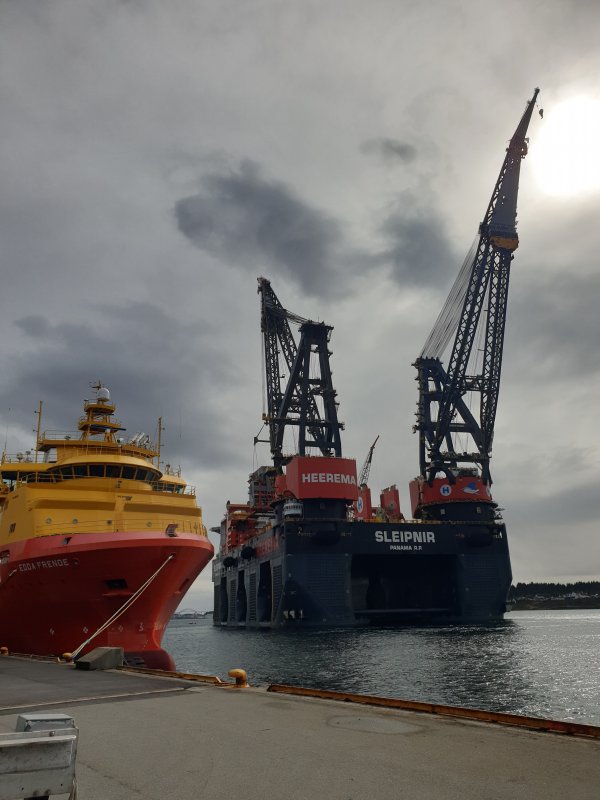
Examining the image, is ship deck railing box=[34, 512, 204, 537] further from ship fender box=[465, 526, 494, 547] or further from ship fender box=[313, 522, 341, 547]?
ship fender box=[465, 526, 494, 547]

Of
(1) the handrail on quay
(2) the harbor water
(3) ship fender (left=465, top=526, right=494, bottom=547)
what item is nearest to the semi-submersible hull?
(3) ship fender (left=465, top=526, right=494, bottom=547)

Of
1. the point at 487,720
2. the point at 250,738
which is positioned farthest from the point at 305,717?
the point at 487,720

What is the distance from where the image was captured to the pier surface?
6.96 m

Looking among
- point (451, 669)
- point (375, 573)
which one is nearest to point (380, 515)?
point (375, 573)

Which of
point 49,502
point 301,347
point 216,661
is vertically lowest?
point 216,661

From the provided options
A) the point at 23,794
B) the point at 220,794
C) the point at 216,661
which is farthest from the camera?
the point at 216,661

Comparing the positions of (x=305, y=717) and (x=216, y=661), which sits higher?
(x=305, y=717)

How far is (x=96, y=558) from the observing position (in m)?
25.5

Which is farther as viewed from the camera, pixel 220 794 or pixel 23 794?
pixel 220 794

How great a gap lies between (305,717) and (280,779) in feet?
13.1

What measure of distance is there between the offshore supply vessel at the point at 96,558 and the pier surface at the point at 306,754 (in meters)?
13.1

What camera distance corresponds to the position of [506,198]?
99875 mm

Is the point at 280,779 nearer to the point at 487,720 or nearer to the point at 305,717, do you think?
the point at 305,717

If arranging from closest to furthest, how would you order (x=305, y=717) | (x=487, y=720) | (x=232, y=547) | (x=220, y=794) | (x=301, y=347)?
1. (x=220, y=794)
2. (x=487, y=720)
3. (x=305, y=717)
4. (x=301, y=347)
5. (x=232, y=547)
